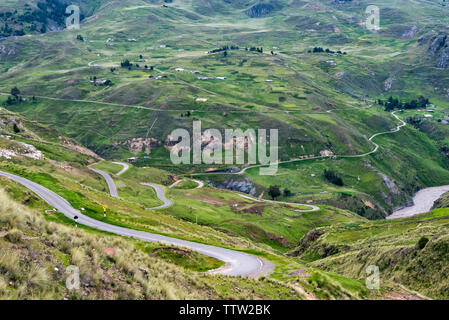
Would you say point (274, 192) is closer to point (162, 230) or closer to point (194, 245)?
point (162, 230)

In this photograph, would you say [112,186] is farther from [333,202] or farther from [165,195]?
[333,202]

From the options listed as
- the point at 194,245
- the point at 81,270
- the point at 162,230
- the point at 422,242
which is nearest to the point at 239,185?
the point at 162,230

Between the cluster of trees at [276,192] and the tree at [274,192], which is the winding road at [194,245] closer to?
the tree at [274,192]

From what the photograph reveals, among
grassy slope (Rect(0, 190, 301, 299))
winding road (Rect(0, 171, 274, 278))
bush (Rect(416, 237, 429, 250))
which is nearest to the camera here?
grassy slope (Rect(0, 190, 301, 299))

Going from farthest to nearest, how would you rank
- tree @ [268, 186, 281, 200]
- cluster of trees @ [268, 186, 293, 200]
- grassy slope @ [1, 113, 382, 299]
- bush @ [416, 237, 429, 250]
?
cluster of trees @ [268, 186, 293, 200]
tree @ [268, 186, 281, 200]
bush @ [416, 237, 429, 250]
grassy slope @ [1, 113, 382, 299]

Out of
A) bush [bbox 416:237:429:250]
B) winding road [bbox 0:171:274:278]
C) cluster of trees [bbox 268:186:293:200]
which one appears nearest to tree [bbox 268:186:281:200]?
cluster of trees [bbox 268:186:293:200]

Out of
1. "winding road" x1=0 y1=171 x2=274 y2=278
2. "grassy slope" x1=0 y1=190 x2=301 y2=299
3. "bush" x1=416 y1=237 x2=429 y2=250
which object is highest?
"grassy slope" x1=0 y1=190 x2=301 y2=299

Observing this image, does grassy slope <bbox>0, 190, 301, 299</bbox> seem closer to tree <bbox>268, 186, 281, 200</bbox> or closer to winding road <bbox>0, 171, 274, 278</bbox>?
winding road <bbox>0, 171, 274, 278</bbox>

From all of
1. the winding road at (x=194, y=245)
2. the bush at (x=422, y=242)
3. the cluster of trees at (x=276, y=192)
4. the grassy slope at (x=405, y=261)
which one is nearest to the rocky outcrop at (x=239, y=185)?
the cluster of trees at (x=276, y=192)

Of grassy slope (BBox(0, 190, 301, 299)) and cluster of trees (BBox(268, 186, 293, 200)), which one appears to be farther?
cluster of trees (BBox(268, 186, 293, 200))
